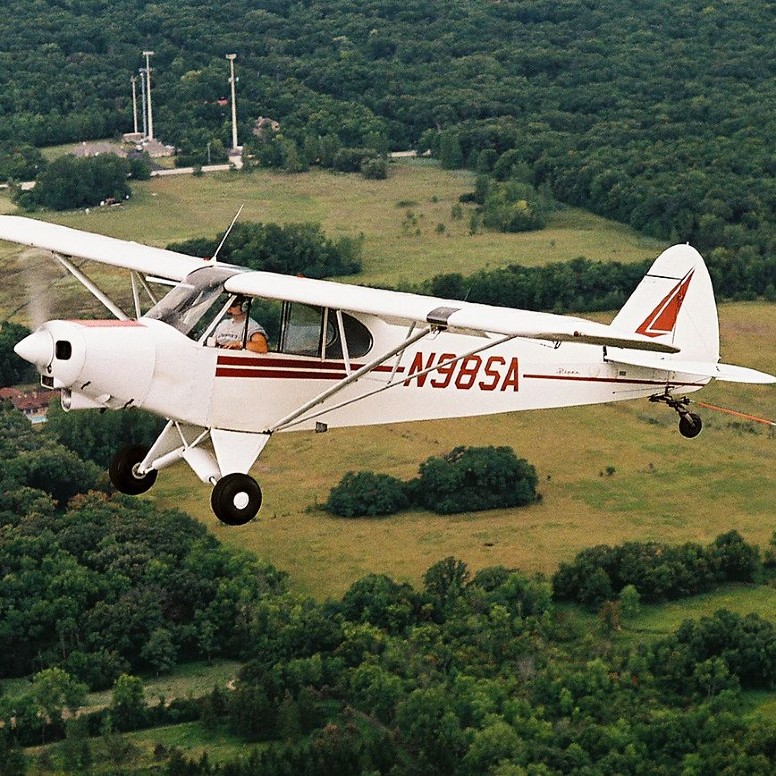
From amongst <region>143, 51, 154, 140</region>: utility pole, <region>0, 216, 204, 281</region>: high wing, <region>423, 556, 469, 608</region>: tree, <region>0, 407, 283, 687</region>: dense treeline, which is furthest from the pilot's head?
<region>143, 51, 154, 140</region>: utility pole

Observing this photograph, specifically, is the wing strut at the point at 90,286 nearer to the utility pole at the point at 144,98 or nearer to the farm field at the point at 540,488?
the farm field at the point at 540,488

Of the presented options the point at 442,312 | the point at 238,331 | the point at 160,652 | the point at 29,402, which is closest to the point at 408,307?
the point at 442,312

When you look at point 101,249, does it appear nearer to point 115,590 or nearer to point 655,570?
point 115,590

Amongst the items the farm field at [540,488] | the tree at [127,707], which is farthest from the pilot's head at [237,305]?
the farm field at [540,488]

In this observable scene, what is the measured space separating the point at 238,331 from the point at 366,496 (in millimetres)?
34388

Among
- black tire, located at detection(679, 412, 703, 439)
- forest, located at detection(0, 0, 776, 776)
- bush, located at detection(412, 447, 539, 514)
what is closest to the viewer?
black tire, located at detection(679, 412, 703, 439)

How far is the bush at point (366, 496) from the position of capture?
58031 millimetres

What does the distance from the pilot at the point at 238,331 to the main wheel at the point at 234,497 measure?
1199 mm

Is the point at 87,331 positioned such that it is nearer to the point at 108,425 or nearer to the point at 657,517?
the point at 657,517

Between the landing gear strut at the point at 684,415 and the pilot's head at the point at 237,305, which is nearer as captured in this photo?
the pilot's head at the point at 237,305

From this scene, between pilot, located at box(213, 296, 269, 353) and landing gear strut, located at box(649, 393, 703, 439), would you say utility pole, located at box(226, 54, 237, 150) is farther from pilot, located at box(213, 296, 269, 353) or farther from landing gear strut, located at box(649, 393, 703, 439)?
pilot, located at box(213, 296, 269, 353)

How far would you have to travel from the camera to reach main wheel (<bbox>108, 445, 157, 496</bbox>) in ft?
82.4

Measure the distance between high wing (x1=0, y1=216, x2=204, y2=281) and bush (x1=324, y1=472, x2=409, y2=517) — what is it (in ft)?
101

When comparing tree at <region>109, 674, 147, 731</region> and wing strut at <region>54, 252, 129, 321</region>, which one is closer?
wing strut at <region>54, 252, 129, 321</region>
